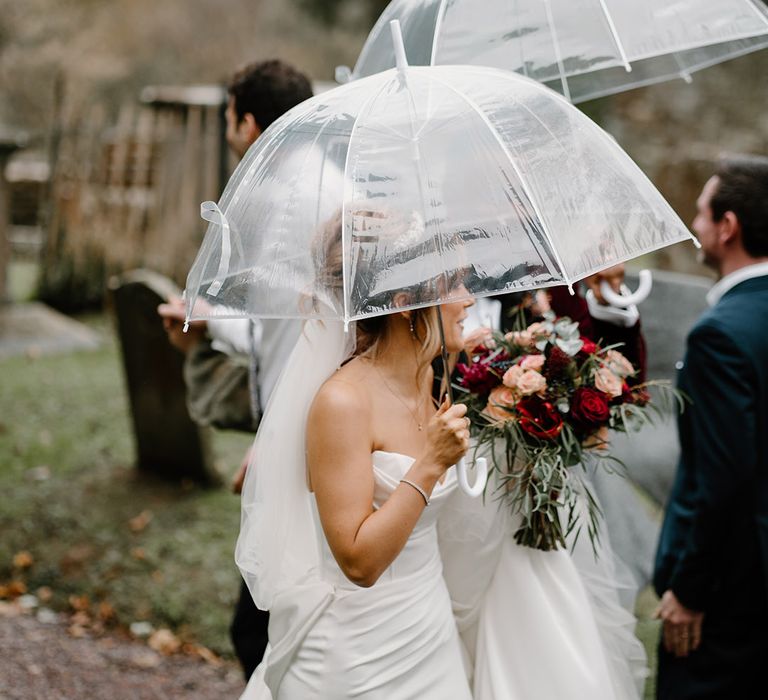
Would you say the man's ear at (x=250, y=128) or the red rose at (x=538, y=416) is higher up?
the man's ear at (x=250, y=128)

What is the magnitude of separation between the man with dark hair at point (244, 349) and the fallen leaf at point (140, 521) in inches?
83.0

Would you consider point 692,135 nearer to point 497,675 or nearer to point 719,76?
point 719,76

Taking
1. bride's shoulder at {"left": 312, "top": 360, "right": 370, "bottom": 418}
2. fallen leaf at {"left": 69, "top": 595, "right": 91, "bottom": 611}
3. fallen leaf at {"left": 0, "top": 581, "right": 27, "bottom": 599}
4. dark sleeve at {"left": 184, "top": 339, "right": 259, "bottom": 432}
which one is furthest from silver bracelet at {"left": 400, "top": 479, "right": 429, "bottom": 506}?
fallen leaf at {"left": 0, "top": 581, "right": 27, "bottom": 599}

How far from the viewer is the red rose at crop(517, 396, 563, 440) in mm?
2709

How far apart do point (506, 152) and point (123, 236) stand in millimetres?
9505

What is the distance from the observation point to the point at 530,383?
105 inches

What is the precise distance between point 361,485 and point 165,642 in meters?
2.88

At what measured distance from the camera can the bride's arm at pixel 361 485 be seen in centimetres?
243

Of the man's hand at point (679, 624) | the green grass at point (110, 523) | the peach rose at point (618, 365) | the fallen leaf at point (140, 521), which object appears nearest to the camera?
the peach rose at point (618, 365)

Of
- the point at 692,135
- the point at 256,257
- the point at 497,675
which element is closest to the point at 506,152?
the point at 256,257

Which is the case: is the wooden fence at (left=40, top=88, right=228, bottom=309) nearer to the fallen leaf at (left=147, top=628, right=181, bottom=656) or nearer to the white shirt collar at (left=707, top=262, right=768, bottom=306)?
the fallen leaf at (left=147, top=628, right=181, bottom=656)

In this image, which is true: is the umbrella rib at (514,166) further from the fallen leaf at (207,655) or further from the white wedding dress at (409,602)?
the fallen leaf at (207,655)

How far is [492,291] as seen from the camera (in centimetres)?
232

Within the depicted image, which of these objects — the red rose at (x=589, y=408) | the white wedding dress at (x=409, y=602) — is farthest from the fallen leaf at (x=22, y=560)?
the red rose at (x=589, y=408)
